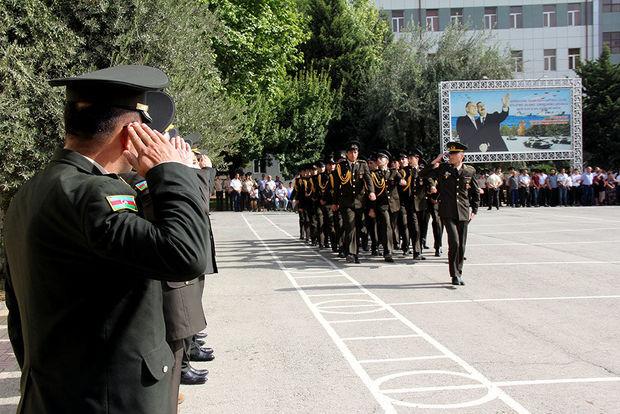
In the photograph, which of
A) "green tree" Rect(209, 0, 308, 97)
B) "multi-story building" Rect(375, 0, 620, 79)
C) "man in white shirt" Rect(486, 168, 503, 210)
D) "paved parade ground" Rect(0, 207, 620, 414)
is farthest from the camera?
"multi-story building" Rect(375, 0, 620, 79)

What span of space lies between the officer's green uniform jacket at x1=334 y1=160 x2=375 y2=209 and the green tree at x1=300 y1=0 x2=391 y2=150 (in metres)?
29.1

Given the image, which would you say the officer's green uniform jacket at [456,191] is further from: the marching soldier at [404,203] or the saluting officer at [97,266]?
the saluting officer at [97,266]

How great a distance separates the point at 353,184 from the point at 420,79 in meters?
27.1

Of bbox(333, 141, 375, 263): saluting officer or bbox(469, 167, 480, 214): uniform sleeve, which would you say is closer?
bbox(469, 167, 480, 214): uniform sleeve

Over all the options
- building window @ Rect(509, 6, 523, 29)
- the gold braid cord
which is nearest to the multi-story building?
building window @ Rect(509, 6, 523, 29)

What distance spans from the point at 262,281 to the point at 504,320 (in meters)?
4.48

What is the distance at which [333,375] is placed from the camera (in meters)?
5.43

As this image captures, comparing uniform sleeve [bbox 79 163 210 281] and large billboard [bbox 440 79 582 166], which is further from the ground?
large billboard [bbox 440 79 582 166]

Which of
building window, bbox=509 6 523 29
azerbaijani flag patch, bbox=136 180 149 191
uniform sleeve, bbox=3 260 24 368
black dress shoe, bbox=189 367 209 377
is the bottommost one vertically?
black dress shoe, bbox=189 367 209 377

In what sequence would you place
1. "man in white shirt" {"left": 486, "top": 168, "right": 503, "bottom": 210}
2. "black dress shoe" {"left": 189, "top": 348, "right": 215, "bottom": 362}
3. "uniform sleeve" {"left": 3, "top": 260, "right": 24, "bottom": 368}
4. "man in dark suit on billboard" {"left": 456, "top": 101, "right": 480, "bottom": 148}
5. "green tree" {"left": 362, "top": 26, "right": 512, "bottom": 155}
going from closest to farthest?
"uniform sleeve" {"left": 3, "top": 260, "right": 24, "bottom": 368}
"black dress shoe" {"left": 189, "top": 348, "right": 215, "bottom": 362}
"man in white shirt" {"left": 486, "top": 168, "right": 503, "bottom": 210}
"man in dark suit on billboard" {"left": 456, "top": 101, "right": 480, "bottom": 148}
"green tree" {"left": 362, "top": 26, "right": 512, "bottom": 155}

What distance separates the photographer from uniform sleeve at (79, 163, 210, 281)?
74.6 inches

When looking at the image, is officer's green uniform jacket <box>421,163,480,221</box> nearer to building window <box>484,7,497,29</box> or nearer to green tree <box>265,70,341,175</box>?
green tree <box>265,70,341,175</box>

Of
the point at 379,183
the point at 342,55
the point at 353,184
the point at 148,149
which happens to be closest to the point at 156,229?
the point at 148,149

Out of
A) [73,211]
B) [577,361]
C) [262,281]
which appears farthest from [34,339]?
[262,281]
